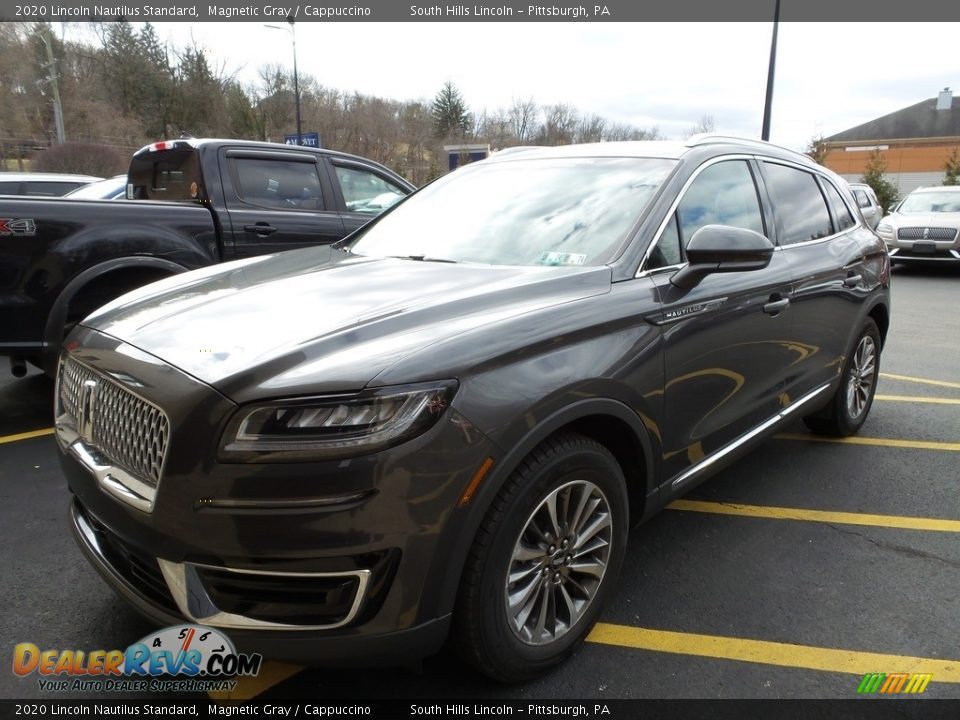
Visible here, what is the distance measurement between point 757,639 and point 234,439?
6.67ft

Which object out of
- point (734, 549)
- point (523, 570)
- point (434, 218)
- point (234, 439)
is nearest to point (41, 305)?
point (434, 218)

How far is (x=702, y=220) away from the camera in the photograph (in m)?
3.06

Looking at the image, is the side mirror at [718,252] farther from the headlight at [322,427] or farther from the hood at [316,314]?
the headlight at [322,427]

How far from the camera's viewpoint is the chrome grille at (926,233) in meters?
14.0

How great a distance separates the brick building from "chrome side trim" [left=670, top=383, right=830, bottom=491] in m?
45.6

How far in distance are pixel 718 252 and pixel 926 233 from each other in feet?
47.7

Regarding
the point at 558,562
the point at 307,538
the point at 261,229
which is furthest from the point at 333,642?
the point at 261,229

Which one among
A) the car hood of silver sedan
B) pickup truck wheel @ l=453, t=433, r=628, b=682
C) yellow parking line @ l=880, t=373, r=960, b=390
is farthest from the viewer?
the car hood of silver sedan

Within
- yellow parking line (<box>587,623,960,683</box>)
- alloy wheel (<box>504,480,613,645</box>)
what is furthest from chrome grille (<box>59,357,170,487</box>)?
yellow parking line (<box>587,623,960,683</box>)

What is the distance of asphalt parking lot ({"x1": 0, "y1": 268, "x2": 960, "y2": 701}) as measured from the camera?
234 centimetres

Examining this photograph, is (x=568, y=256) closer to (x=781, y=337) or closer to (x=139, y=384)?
(x=781, y=337)

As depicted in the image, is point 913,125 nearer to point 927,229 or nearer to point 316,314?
point 927,229

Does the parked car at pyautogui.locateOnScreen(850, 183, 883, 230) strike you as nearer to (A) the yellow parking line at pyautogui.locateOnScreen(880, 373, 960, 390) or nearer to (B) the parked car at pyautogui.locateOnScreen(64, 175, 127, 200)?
(A) the yellow parking line at pyautogui.locateOnScreen(880, 373, 960, 390)

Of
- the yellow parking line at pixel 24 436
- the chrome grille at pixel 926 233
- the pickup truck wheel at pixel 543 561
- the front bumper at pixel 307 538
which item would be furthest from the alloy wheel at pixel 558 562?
the chrome grille at pixel 926 233
